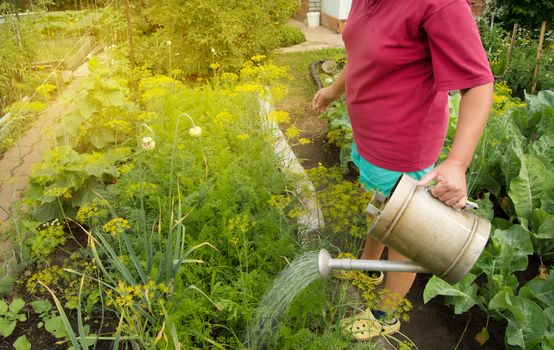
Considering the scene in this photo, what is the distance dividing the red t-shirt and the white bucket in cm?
824

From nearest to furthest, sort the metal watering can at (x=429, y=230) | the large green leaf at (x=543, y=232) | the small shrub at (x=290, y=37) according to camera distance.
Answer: the metal watering can at (x=429, y=230) < the large green leaf at (x=543, y=232) < the small shrub at (x=290, y=37)

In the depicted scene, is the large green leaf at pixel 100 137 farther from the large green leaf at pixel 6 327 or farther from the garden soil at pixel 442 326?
the garden soil at pixel 442 326

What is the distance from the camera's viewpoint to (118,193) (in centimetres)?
251

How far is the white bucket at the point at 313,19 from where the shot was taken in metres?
9.62

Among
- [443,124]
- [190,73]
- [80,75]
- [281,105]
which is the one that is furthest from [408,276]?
[80,75]

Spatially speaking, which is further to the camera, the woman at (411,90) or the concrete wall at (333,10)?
the concrete wall at (333,10)

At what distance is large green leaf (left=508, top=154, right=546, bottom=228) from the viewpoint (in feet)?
8.38

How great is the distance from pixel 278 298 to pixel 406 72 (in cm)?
96

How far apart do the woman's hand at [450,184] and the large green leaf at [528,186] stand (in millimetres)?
1452

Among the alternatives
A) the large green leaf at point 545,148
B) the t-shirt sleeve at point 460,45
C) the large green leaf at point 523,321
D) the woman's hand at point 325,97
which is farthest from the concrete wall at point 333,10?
the t-shirt sleeve at point 460,45

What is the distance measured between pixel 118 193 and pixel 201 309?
1.00 m

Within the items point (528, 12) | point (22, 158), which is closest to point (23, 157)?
point (22, 158)

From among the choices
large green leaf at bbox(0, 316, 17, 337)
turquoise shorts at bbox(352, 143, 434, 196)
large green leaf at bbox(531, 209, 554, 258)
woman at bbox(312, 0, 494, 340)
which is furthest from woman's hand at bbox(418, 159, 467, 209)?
large green leaf at bbox(0, 316, 17, 337)

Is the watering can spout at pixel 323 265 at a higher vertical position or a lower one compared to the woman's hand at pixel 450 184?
lower
